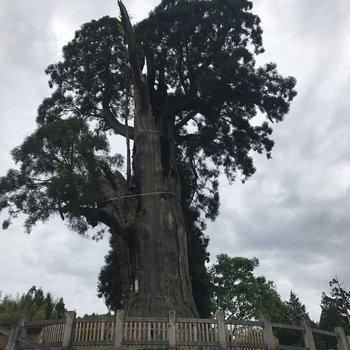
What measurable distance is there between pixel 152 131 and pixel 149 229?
472cm

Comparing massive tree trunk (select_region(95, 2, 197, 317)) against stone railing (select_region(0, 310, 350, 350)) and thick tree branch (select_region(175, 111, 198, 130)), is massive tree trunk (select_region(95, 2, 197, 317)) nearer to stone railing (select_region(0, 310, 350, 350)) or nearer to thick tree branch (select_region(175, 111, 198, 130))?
thick tree branch (select_region(175, 111, 198, 130))

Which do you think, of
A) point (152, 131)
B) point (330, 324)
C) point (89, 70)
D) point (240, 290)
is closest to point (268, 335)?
point (152, 131)

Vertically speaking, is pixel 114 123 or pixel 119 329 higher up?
pixel 114 123

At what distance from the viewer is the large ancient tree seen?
12496 mm

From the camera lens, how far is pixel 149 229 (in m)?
12.9

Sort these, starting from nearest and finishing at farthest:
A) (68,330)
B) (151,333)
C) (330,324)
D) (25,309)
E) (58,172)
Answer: (151,333), (68,330), (58,172), (25,309), (330,324)

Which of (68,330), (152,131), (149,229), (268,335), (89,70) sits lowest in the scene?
(268,335)

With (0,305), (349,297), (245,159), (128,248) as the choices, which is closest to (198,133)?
(245,159)

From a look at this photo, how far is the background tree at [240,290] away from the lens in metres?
28.0

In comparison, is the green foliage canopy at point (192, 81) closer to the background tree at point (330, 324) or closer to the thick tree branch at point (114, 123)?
the thick tree branch at point (114, 123)

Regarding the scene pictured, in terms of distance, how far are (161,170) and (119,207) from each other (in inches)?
123

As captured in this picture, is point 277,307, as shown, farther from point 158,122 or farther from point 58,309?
point 158,122

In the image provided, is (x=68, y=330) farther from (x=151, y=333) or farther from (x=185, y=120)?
(x=185, y=120)

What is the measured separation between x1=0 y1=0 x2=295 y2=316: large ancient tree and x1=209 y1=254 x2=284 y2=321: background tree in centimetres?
1041
